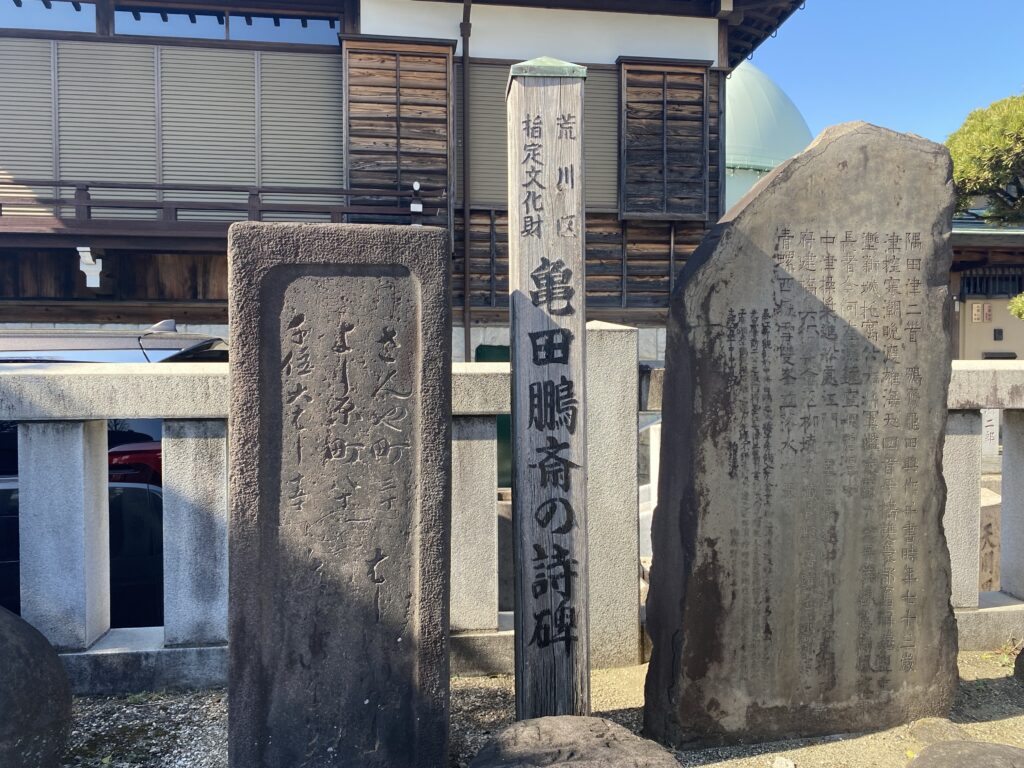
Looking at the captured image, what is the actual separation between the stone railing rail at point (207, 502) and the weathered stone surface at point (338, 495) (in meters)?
0.88

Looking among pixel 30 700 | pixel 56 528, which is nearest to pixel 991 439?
pixel 56 528

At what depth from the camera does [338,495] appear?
2.93 meters

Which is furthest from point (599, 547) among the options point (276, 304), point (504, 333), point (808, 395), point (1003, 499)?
point (504, 333)

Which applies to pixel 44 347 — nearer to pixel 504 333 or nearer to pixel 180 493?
pixel 180 493

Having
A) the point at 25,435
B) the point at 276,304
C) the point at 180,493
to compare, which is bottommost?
the point at 180,493

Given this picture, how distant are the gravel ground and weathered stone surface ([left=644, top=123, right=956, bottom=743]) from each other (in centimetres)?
11

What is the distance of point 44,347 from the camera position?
5984mm

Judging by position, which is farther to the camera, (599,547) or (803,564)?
(599,547)

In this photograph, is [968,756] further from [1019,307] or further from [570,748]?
[1019,307]

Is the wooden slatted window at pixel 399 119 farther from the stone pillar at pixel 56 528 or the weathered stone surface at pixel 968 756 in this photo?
the weathered stone surface at pixel 968 756

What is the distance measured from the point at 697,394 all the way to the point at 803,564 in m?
0.93

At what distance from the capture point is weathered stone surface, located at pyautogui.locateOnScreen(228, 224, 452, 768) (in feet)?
9.43

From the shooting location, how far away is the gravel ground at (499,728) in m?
3.18

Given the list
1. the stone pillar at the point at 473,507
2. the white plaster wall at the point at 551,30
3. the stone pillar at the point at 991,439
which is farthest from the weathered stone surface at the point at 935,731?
the stone pillar at the point at 991,439
